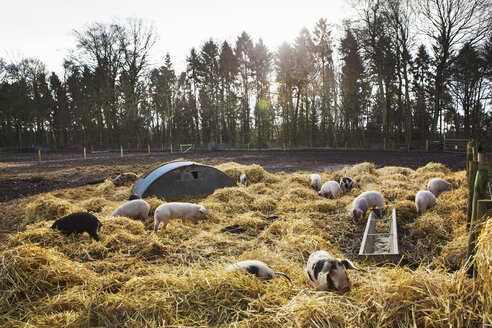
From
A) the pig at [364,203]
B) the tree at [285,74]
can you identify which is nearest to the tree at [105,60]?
the tree at [285,74]

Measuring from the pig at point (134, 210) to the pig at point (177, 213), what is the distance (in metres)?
0.74

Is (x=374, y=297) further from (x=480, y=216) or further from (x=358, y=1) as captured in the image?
(x=358, y=1)

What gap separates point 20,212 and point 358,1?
29695 mm

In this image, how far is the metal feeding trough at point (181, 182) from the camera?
7.55 metres

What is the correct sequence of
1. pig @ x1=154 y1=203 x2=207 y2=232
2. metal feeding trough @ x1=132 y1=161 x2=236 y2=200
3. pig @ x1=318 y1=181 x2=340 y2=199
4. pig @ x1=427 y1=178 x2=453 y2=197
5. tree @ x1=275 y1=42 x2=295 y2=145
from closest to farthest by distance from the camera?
1. pig @ x1=154 y1=203 x2=207 y2=232
2. pig @ x1=427 y1=178 x2=453 y2=197
3. pig @ x1=318 y1=181 x2=340 y2=199
4. metal feeding trough @ x1=132 y1=161 x2=236 y2=200
5. tree @ x1=275 y1=42 x2=295 y2=145

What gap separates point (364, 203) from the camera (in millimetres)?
5742

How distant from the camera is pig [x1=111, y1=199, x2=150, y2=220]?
562 cm

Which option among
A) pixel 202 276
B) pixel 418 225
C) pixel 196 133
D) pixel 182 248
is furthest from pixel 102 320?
pixel 196 133

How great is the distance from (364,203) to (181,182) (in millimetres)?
4619

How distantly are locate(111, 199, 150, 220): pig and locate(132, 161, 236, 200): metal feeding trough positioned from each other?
66.5 inches

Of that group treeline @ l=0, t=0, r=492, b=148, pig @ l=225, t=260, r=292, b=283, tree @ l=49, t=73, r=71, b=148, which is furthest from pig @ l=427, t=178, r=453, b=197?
tree @ l=49, t=73, r=71, b=148

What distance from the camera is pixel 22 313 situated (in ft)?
8.24

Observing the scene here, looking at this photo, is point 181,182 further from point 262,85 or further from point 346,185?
point 262,85

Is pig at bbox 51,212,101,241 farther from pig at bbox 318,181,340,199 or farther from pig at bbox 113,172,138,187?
pig at bbox 113,172,138,187
